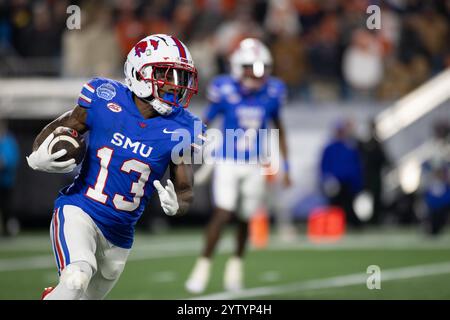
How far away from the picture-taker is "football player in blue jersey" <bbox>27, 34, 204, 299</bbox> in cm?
581

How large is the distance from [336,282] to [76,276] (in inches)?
174

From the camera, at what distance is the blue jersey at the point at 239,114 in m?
9.45

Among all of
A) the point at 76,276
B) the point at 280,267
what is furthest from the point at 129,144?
the point at 280,267

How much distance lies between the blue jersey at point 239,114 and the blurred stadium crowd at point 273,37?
238 inches

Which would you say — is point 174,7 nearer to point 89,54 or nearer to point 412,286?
point 89,54

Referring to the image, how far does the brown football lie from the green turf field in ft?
8.95

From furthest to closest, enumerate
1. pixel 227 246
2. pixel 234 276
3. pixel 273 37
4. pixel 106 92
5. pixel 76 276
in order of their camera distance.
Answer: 1. pixel 273 37
2. pixel 227 246
3. pixel 234 276
4. pixel 106 92
5. pixel 76 276

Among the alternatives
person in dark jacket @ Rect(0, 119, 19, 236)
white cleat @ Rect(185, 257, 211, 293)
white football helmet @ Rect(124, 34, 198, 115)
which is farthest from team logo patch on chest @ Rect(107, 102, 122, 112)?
person in dark jacket @ Rect(0, 119, 19, 236)

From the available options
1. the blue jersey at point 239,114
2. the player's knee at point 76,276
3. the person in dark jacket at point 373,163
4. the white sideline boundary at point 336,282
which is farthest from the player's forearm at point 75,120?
the person in dark jacket at point 373,163

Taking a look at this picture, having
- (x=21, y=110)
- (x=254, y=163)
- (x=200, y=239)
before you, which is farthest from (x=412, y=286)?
(x=21, y=110)

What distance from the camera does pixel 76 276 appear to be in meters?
5.33

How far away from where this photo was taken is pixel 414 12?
16.9 m

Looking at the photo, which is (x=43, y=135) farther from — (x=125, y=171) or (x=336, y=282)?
(x=336, y=282)
